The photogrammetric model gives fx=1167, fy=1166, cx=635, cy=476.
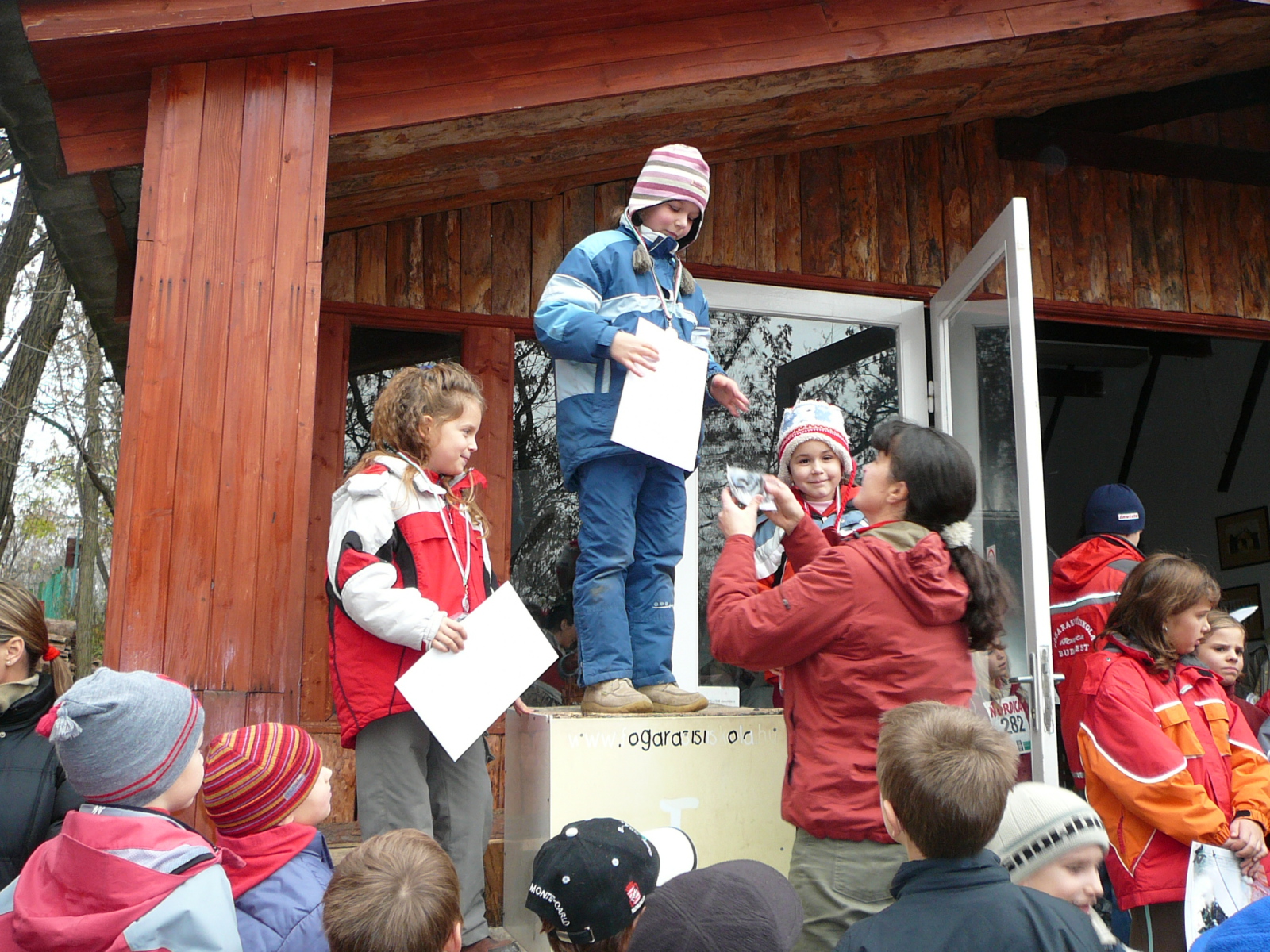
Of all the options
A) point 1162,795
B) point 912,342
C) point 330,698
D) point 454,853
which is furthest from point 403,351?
point 1162,795

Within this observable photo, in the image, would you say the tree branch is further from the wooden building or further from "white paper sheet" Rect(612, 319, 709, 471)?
"white paper sheet" Rect(612, 319, 709, 471)

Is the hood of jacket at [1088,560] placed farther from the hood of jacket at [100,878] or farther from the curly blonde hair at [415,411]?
the hood of jacket at [100,878]

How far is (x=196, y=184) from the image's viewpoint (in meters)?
3.09

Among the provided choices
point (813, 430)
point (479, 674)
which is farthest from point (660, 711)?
point (813, 430)

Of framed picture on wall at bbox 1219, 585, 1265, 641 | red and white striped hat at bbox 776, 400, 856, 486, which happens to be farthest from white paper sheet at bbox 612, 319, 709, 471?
framed picture on wall at bbox 1219, 585, 1265, 641

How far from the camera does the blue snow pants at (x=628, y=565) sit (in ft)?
11.3

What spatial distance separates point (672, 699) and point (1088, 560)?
6.56 feet

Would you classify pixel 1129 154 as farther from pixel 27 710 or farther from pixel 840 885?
pixel 27 710

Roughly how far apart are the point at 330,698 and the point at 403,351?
152 cm

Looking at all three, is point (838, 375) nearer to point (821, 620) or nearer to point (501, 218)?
point (501, 218)

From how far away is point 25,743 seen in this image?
265cm

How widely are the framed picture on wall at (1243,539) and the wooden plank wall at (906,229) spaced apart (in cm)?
247

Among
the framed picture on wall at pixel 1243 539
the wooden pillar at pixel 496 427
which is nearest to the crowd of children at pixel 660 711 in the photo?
the wooden pillar at pixel 496 427

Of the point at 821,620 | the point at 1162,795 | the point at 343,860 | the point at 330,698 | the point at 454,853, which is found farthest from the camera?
the point at 330,698
